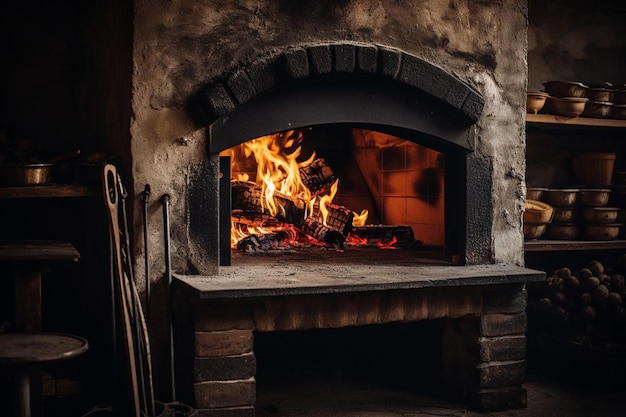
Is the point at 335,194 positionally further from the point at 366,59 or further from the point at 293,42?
the point at 293,42

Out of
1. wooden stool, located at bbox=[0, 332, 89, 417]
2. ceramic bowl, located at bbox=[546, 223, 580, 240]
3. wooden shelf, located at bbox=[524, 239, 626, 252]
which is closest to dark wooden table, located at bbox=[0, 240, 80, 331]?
wooden stool, located at bbox=[0, 332, 89, 417]

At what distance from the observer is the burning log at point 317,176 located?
17.3ft

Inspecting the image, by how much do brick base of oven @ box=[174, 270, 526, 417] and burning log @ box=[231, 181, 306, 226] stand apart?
126 centimetres

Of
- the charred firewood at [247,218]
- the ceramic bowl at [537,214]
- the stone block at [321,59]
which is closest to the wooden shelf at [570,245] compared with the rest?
the ceramic bowl at [537,214]

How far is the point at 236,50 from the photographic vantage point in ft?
13.1

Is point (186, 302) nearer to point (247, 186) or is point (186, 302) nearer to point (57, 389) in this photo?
point (57, 389)

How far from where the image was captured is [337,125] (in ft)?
14.2

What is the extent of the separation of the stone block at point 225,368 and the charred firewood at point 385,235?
5.62 ft

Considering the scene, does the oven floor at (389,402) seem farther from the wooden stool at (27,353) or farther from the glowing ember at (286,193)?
the wooden stool at (27,353)

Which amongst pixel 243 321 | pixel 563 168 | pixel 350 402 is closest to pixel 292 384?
pixel 350 402

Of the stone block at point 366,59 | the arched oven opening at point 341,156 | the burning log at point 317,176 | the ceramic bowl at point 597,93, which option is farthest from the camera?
the ceramic bowl at point 597,93

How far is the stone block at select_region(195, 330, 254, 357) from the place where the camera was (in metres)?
3.66

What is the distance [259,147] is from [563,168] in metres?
2.51

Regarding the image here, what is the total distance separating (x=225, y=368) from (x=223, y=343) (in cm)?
13
